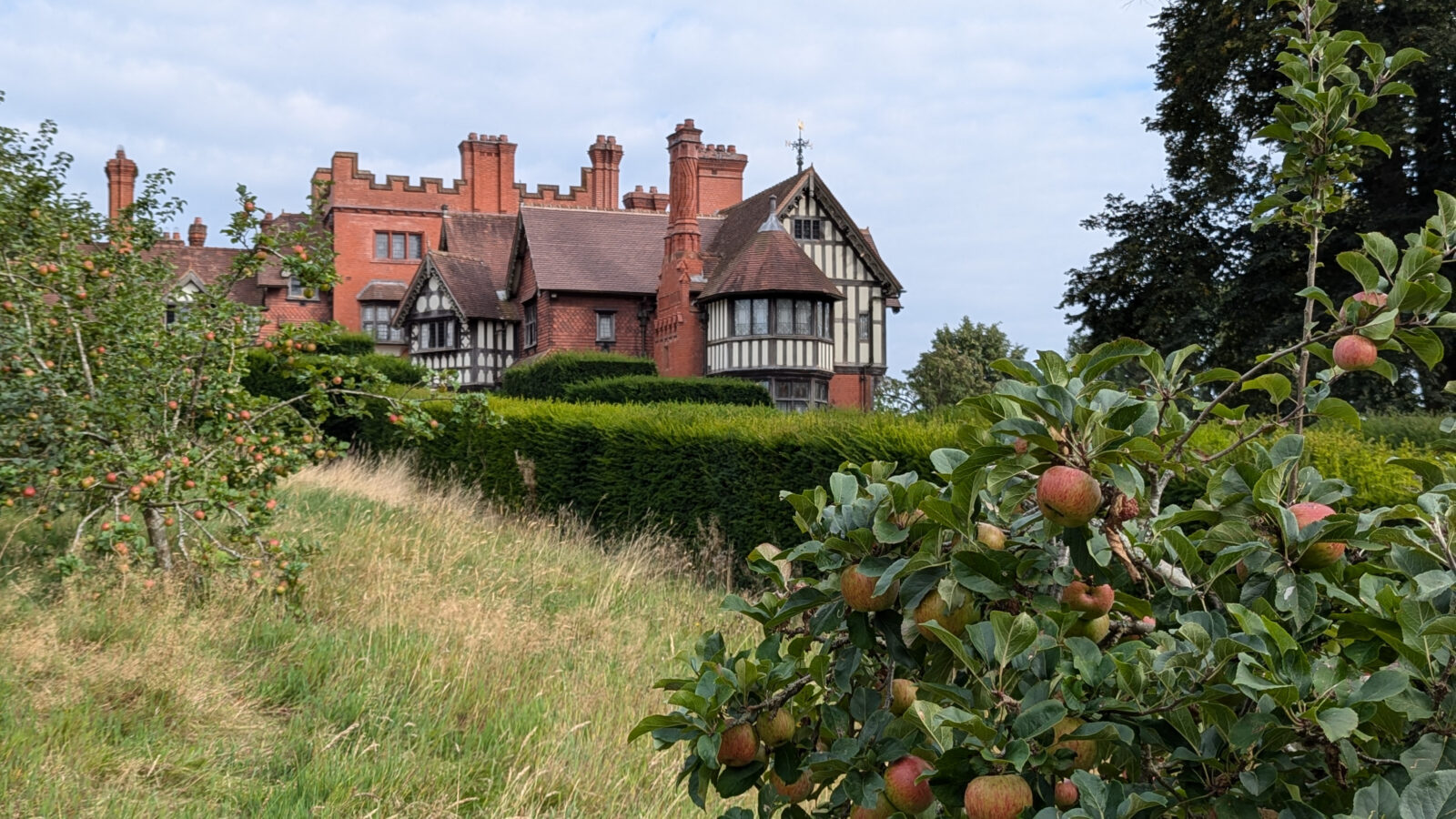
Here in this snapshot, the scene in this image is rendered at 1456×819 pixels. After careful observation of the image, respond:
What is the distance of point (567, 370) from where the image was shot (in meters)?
28.0

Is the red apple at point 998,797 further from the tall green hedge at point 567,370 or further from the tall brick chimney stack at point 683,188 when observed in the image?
the tall brick chimney stack at point 683,188

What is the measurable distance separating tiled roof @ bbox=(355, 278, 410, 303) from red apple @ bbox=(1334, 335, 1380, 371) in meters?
46.1

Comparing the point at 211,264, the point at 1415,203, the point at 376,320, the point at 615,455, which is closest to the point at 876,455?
the point at 615,455

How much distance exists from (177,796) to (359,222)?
44988mm

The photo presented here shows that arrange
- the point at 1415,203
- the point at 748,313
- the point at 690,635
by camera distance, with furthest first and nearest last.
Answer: the point at 748,313 < the point at 1415,203 < the point at 690,635

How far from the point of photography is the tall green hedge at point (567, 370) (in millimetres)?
27969

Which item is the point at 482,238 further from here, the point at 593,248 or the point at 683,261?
the point at 683,261

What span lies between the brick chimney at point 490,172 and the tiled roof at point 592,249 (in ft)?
33.6

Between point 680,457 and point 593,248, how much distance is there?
27.7 metres

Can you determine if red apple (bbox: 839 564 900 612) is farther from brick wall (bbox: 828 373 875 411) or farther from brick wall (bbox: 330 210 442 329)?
brick wall (bbox: 330 210 442 329)

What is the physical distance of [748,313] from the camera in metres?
31.3

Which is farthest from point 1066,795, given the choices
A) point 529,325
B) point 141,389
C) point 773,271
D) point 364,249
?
point 364,249

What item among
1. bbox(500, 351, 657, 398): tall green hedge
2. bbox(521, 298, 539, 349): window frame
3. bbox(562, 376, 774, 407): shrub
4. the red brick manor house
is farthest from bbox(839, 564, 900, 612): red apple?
bbox(521, 298, 539, 349): window frame

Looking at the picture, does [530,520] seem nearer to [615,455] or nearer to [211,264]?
[615,455]
